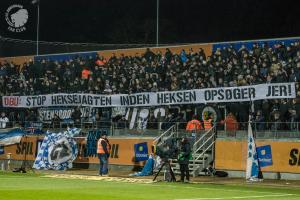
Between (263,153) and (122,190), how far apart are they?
9.18 meters

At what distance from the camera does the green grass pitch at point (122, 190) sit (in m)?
21.6

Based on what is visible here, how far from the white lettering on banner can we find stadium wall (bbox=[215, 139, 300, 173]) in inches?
76.8

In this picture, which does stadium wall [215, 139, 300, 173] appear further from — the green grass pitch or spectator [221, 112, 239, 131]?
the green grass pitch

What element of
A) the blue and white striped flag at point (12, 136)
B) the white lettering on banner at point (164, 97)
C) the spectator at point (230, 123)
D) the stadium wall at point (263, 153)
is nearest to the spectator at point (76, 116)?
the white lettering on banner at point (164, 97)

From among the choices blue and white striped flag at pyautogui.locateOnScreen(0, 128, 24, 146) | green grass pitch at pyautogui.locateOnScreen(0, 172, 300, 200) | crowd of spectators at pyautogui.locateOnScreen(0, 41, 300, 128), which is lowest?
green grass pitch at pyautogui.locateOnScreen(0, 172, 300, 200)

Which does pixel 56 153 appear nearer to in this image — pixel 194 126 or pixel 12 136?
pixel 12 136

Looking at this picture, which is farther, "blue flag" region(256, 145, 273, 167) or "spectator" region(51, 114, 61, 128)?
"spectator" region(51, 114, 61, 128)

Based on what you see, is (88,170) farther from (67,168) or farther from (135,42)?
(135,42)

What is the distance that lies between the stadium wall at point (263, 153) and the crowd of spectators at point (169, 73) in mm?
1096

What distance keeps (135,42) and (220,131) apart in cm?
2088

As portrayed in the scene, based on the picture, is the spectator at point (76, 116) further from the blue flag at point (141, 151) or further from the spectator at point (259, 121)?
the spectator at point (259, 121)

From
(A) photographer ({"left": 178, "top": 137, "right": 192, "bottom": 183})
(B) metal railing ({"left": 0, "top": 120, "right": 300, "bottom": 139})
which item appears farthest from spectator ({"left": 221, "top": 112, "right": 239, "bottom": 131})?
(A) photographer ({"left": 178, "top": 137, "right": 192, "bottom": 183})
